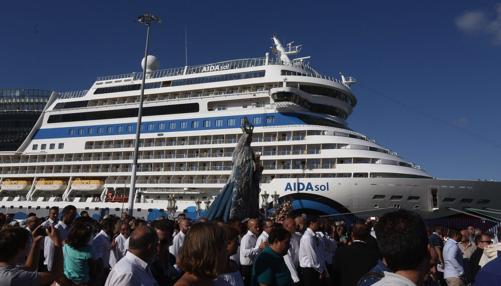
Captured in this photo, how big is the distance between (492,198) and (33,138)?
142ft

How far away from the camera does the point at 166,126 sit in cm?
3919

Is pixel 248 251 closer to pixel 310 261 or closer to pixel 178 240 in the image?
pixel 310 261

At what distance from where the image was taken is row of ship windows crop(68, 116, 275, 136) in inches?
1380

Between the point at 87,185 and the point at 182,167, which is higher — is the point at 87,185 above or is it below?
below

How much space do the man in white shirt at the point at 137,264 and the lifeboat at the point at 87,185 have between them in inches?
1559

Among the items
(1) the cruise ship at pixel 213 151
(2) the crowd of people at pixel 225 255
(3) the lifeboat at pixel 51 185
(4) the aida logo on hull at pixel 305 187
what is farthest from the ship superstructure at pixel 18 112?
(2) the crowd of people at pixel 225 255

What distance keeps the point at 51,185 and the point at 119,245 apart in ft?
128

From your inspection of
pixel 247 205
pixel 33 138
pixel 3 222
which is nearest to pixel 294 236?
pixel 3 222

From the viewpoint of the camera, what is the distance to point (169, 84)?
41719mm

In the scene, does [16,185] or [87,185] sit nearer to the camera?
[87,185]

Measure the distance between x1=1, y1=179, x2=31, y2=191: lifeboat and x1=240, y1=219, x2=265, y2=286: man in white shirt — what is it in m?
43.1

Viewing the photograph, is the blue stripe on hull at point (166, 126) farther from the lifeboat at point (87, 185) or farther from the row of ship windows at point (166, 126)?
the lifeboat at point (87, 185)

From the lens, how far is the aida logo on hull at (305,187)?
28.6m

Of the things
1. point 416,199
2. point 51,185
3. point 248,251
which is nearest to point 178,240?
point 248,251
